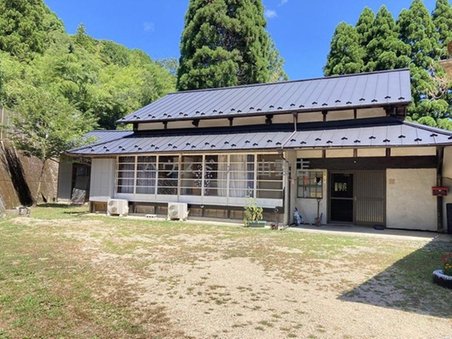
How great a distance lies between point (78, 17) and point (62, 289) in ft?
138

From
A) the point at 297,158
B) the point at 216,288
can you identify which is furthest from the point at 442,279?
the point at 297,158

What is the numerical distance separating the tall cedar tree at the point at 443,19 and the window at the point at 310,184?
1508cm

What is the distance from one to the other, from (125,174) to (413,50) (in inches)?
700

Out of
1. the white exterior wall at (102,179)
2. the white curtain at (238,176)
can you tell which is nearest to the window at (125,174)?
the white exterior wall at (102,179)

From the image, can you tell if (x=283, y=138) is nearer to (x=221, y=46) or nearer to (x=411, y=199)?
(x=411, y=199)

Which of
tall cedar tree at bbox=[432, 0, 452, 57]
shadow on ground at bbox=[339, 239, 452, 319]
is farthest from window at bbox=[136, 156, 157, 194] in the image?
tall cedar tree at bbox=[432, 0, 452, 57]

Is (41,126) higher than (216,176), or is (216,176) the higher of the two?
(41,126)

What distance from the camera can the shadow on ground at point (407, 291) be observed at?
4.11 m

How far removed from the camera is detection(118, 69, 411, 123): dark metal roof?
12008 mm

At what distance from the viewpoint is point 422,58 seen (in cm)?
1922

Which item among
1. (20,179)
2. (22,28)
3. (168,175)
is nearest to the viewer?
(168,175)

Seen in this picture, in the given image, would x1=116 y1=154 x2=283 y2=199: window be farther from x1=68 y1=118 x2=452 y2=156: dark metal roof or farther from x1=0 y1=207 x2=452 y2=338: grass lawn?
x1=0 y1=207 x2=452 y2=338: grass lawn

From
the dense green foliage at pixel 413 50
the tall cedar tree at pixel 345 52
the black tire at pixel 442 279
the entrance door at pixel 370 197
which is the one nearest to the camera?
the black tire at pixel 442 279

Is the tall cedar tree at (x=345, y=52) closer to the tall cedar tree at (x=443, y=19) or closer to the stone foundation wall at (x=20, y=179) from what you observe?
the tall cedar tree at (x=443, y=19)
